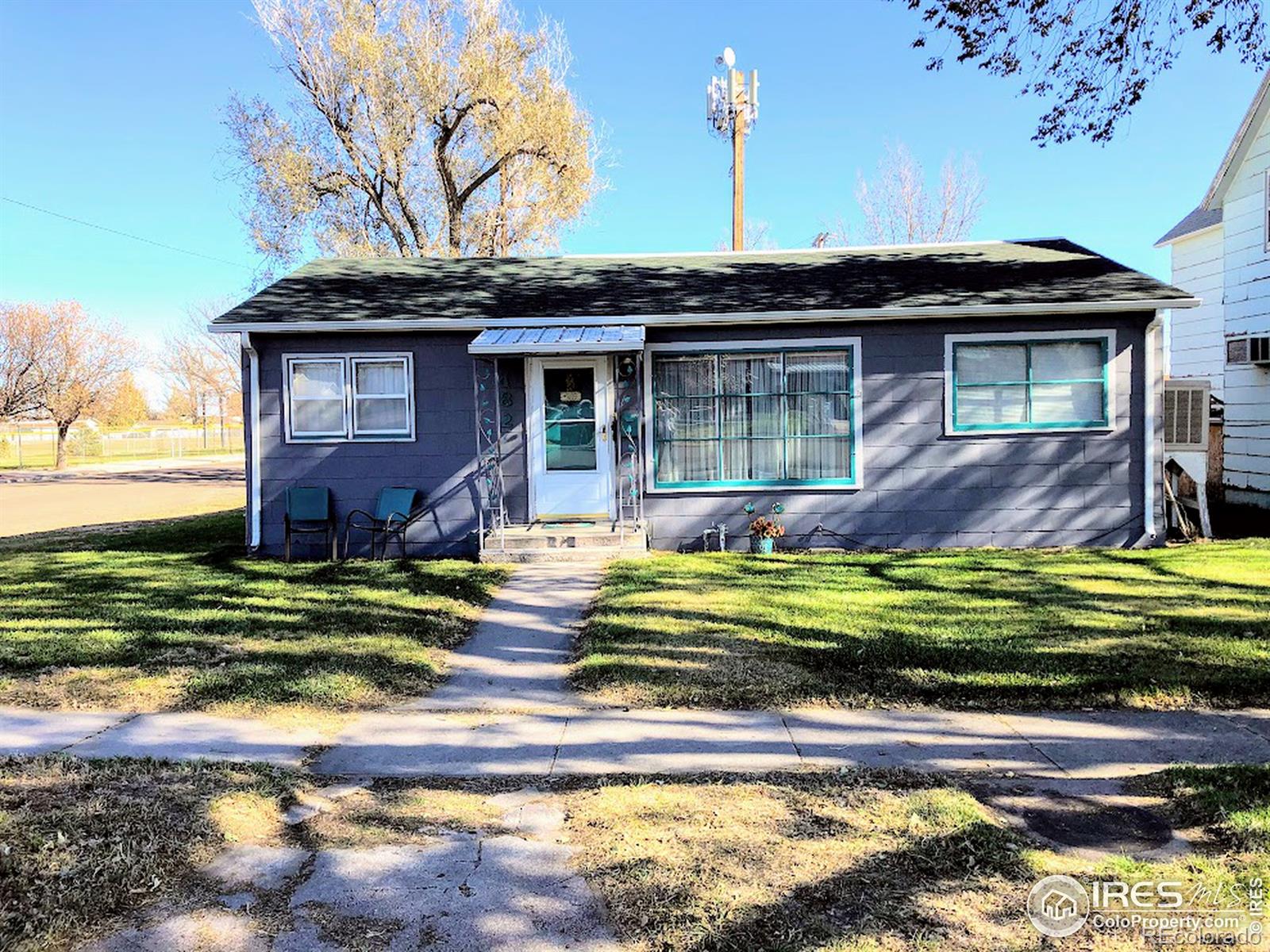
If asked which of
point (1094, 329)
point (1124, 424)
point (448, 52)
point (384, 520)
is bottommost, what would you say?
point (384, 520)

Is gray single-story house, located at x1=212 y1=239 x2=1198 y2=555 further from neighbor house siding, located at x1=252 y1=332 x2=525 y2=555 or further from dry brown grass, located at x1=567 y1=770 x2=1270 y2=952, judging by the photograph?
dry brown grass, located at x1=567 y1=770 x2=1270 y2=952

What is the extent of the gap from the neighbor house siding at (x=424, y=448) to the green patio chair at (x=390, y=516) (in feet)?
0.41

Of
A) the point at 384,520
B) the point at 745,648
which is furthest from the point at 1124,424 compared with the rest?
the point at 384,520

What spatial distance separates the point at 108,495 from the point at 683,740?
26249 mm

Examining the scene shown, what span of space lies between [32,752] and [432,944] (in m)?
3.06

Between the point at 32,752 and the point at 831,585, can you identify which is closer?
the point at 32,752

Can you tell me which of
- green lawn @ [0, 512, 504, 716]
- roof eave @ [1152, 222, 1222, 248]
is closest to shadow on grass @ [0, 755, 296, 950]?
green lawn @ [0, 512, 504, 716]

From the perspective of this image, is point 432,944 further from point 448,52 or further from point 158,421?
point 158,421

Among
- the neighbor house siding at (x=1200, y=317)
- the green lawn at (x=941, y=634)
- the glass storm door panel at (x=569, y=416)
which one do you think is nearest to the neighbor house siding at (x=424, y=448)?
the glass storm door panel at (x=569, y=416)

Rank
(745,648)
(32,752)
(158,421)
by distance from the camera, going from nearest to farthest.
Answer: (32,752)
(745,648)
(158,421)

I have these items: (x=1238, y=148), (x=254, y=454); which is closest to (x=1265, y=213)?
(x=1238, y=148)

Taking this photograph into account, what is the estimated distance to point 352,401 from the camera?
1123 centimetres

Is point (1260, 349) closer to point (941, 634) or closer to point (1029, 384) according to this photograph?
point (1029, 384)

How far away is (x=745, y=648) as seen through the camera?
6504 mm
